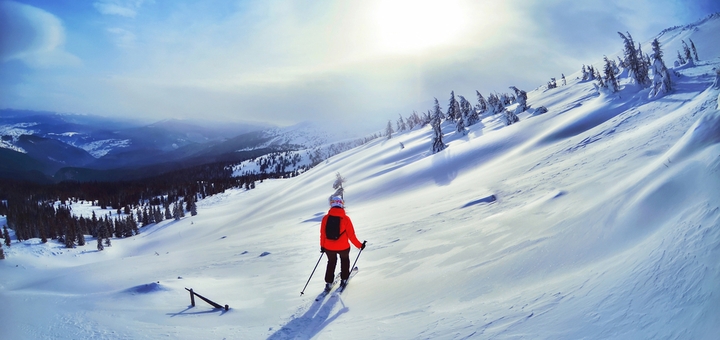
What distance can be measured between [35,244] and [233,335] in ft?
183

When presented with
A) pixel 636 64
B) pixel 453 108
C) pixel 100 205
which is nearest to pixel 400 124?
→ pixel 453 108

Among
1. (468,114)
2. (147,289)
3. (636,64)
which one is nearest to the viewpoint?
(147,289)

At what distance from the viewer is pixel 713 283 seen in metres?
3.20

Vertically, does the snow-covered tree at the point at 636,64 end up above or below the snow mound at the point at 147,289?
above

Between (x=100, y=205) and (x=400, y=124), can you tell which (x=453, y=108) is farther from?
(x=100, y=205)

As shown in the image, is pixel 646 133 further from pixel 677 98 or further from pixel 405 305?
pixel 405 305

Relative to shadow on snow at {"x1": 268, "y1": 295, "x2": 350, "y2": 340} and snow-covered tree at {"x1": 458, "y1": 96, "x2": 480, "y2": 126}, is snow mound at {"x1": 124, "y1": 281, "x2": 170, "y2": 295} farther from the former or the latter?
snow-covered tree at {"x1": 458, "y1": 96, "x2": 480, "y2": 126}

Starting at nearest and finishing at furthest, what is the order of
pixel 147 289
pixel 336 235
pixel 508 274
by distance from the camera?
pixel 508 274 → pixel 336 235 → pixel 147 289

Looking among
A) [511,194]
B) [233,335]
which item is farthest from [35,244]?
[511,194]

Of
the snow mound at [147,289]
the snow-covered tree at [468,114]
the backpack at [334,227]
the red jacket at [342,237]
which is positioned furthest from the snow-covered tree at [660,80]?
the snow-covered tree at [468,114]

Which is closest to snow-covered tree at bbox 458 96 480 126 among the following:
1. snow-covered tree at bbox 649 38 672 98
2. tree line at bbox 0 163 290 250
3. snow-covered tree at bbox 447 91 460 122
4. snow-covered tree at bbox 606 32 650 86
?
snow-covered tree at bbox 447 91 460 122

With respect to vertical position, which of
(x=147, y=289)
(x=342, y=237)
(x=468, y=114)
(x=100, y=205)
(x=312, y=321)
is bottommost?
(x=312, y=321)

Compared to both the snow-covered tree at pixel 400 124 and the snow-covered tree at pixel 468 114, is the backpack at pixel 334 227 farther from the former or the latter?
the snow-covered tree at pixel 400 124

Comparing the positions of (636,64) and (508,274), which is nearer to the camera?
(508,274)
